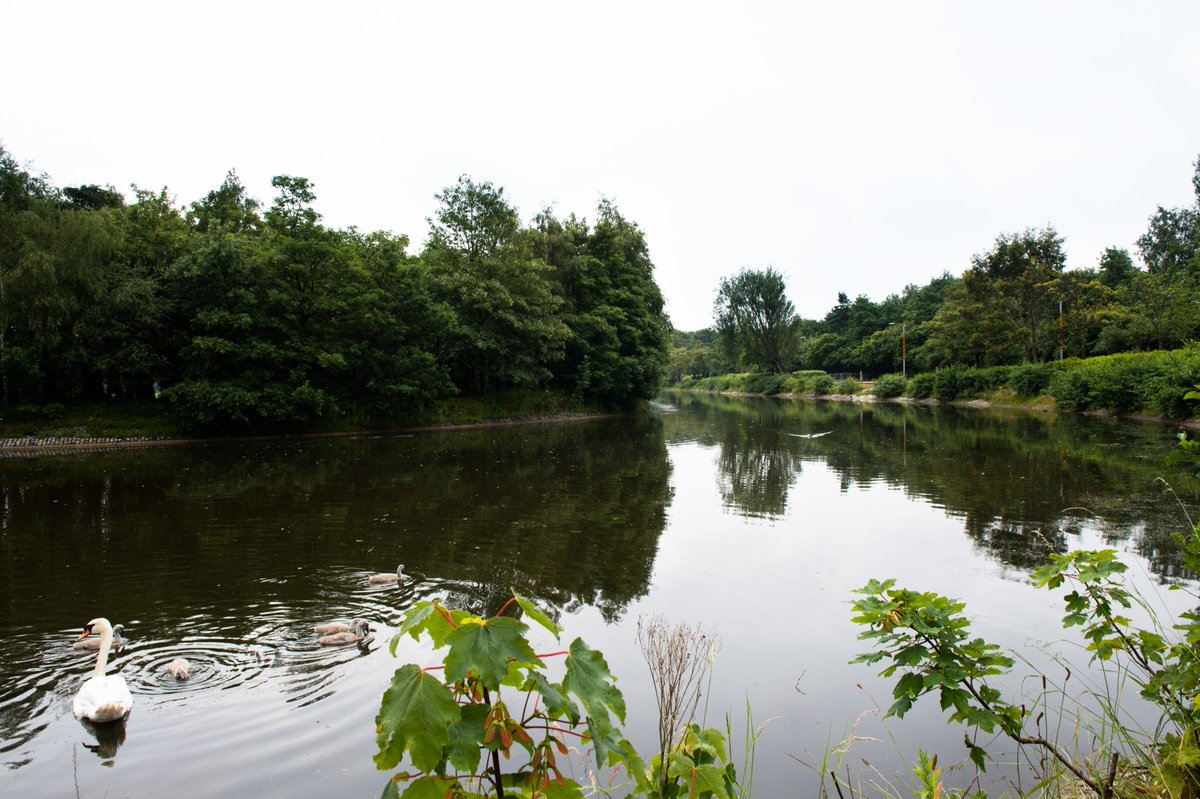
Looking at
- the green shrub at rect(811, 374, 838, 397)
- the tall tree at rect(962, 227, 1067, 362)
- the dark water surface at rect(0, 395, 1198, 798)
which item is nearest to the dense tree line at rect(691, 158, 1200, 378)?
the tall tree at rect(962, 227, 1067, 362)

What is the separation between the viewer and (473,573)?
26.3 ft

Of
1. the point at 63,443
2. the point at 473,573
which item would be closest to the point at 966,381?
the point at 473,573

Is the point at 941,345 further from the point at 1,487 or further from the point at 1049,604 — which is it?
the point at 1,487

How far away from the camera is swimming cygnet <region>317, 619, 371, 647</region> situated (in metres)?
5.87

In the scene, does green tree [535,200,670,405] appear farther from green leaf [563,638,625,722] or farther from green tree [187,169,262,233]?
green leaf [563,638,625,722]

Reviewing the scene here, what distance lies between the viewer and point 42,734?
4.43 meters

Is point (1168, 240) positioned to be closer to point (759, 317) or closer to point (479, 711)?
point (759, 317)

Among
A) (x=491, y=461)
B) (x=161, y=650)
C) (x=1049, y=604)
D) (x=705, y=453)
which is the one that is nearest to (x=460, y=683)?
(x=161, y=650)

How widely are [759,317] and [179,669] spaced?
2714 inches

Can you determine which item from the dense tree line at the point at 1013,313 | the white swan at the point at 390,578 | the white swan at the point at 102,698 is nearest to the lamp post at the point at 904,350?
the dense tree line at the point at 1013,313

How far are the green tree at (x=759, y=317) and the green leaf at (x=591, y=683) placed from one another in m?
70.6

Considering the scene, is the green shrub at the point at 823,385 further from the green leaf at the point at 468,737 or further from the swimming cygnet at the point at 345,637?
the green leaf at the point at 468,737

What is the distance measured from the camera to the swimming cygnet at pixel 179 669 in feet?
17.2

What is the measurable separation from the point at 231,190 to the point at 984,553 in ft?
134
